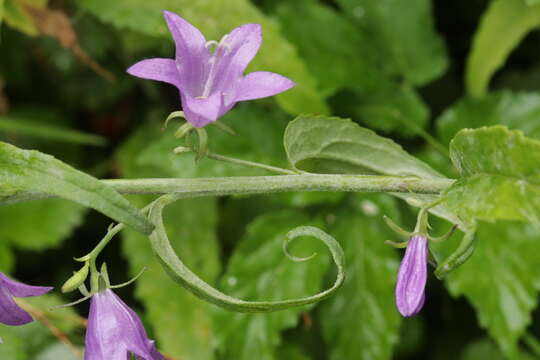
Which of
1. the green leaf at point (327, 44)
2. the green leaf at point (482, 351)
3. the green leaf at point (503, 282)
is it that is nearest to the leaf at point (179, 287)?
the green leaf at point (327, 44)

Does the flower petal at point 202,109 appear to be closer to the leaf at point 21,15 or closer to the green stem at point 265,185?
the green stem at point 265,185

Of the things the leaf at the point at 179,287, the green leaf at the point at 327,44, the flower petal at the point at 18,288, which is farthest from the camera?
the green leaf at the point at 327,44

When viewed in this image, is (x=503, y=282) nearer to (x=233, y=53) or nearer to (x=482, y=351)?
(x=482, y=351)

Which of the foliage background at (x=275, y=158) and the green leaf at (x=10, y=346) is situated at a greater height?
the foliage background at (x=275, y=158)

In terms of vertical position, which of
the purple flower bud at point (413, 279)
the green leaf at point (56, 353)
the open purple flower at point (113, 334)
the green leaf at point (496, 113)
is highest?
the green leaf at point (496, 113)

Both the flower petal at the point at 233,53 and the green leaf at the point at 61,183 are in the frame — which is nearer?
the green leaf at the point at 61,183

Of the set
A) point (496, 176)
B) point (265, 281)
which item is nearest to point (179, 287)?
point (265, 281)

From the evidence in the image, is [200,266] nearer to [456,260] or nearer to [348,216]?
[348,216]
